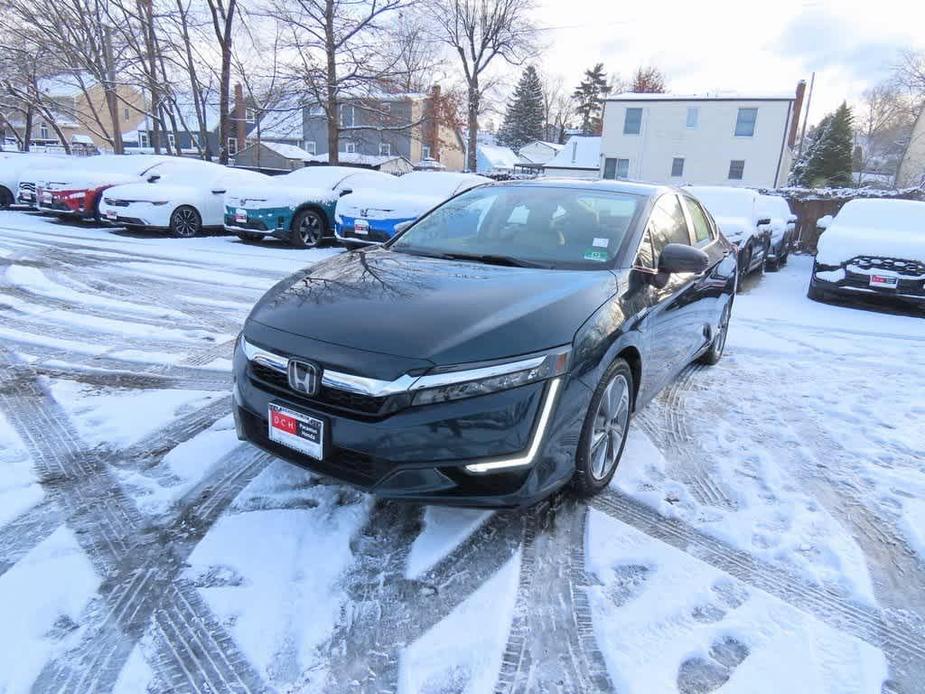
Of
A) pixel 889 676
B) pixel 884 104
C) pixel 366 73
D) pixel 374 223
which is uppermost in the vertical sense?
pixel 884 104

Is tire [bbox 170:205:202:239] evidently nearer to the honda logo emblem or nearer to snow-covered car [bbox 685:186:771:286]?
snow-covered car [bbox 685:186:771:286]

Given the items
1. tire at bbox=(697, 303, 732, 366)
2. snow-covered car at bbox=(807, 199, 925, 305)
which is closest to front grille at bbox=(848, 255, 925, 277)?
snow-covered car at bbox=(807, 199, 925, 305)

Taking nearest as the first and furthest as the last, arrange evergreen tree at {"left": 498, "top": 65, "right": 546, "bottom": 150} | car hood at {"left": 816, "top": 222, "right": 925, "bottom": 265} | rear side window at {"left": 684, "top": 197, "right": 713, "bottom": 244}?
rear side window at {"left": 684, "top": 197, "right": 713, "bottom": 244} < car hood at {"left": 816, "top": 222, "right": 925, "bottom": 265} < evergreen tree at {"left": 498, "top": 65, "right": 546, "bottom": 150}

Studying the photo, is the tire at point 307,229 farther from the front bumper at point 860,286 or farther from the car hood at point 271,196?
the front bumper at point 860,286

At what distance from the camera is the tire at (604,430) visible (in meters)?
2.62

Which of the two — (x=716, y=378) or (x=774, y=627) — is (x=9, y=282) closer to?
(x=716, y=378)

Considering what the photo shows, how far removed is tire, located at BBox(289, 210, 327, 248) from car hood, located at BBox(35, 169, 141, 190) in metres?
4.20

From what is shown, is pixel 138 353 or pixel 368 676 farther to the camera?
pixel 138 353

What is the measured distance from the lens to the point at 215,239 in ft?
37.8

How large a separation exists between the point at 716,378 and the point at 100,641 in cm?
450

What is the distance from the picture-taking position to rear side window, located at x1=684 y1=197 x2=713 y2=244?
4.39 m

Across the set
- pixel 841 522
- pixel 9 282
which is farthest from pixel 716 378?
pixel 9 282

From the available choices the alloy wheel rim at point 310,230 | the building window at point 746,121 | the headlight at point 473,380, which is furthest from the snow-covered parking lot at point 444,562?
the building window at point 746,121

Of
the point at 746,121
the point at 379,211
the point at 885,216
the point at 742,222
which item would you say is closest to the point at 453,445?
the point at 379,211
